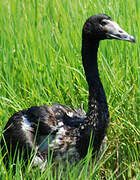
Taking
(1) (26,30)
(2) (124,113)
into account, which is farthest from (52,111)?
(1) (26,30)

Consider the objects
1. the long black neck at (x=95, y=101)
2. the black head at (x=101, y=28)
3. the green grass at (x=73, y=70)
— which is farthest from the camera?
the green grass at (x=73, y=70)

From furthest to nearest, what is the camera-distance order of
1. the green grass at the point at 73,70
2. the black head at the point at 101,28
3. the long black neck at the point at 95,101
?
the green grass at the point at 73,70, the long black neck at the point at 95,101, the black head at the point at 101,28

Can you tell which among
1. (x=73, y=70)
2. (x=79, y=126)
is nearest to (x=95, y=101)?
(x=79, y=126)

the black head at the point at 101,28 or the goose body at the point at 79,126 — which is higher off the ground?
the black head at the point at 101,28

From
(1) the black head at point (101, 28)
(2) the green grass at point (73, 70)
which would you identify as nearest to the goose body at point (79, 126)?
(1) the black head at point (101, 28)

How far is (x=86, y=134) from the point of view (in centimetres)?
290

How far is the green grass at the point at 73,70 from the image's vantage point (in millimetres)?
3217

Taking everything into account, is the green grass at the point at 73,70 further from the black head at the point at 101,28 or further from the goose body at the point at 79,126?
the black head at the point at 101,28

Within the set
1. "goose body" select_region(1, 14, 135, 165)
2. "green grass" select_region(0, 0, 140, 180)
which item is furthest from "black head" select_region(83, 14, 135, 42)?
"green grass" select_region(0, 0, 140, 180)

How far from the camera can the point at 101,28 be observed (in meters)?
2.82

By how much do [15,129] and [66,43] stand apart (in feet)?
3.18

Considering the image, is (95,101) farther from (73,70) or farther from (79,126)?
(73,70)

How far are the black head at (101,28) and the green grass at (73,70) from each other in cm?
46

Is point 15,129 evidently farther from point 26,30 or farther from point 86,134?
point 26,30
